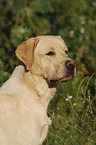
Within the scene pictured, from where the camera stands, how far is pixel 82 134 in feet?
10.9

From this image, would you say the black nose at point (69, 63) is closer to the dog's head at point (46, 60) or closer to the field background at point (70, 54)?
the dog's head at point (46, 60)

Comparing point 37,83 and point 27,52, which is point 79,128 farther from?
point 27,52

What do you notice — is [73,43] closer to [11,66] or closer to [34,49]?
[11,66]

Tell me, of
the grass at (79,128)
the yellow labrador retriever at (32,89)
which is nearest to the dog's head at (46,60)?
the yellow labrador retriever at (32,89)

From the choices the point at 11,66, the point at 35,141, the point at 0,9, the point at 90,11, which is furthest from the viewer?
the point at 90,11

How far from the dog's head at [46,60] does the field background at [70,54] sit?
59cm

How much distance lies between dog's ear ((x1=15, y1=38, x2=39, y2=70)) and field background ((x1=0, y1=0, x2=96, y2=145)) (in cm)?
90

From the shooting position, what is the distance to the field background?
3.50 m

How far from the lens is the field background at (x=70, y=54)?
3504 mm

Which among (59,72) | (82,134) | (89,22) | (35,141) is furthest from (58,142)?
(89,22)

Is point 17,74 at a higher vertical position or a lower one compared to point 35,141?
higher

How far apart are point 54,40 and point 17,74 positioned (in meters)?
0.65

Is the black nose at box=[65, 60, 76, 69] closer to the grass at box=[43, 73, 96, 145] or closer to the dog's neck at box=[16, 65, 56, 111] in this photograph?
the dog's neck at box=[16, 65, 56, 111]

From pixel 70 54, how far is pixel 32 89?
1797 millimetres
